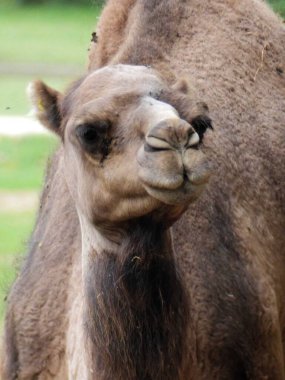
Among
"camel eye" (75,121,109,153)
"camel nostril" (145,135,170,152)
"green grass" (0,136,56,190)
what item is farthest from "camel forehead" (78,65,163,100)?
"green grass" (0,136,56,190)

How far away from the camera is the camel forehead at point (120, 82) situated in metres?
5.48

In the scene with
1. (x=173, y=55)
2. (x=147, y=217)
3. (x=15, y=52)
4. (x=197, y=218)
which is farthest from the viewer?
(x=15, y=52)

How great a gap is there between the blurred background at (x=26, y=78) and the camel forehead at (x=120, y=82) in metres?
0.60

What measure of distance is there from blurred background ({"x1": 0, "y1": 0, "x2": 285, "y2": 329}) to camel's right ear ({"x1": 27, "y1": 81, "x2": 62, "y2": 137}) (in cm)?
31

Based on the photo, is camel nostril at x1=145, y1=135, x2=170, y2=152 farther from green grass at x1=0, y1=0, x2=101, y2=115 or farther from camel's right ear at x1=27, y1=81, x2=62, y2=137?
green grass at x1=0, y1=0, x2=101, y2=115

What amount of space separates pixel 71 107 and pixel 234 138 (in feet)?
3.82

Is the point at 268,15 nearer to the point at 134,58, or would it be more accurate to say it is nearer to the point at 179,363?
the point at 134,58

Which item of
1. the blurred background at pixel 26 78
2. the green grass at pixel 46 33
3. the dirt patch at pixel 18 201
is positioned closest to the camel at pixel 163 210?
the blurred background at pixel 26 78

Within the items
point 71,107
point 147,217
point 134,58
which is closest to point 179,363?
point 147,217

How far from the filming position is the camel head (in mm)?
5090

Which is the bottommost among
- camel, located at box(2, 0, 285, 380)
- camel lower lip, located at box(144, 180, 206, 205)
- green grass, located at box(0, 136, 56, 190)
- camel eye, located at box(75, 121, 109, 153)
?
green grass, located at box(0, 136, 56, 190)

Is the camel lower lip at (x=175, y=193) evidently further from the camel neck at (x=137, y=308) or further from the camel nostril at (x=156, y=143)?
the camel neck at (x=137, y=308)

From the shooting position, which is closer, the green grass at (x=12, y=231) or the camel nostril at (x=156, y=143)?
the camel nostril at (x=156, y=143)

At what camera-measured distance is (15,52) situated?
121 feet
